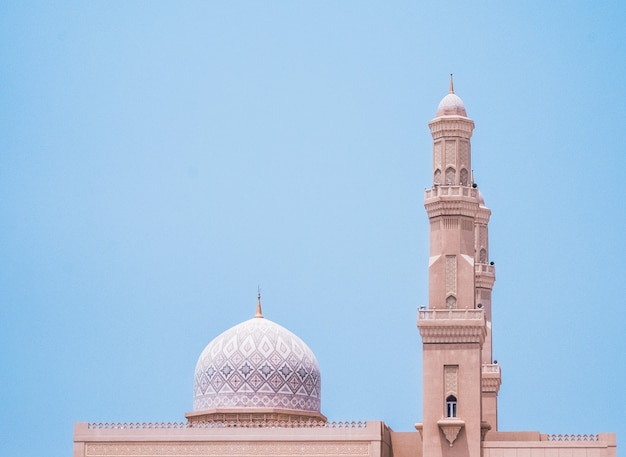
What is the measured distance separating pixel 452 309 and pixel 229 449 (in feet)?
23.7

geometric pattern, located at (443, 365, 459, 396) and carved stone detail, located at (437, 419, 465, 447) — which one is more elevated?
geometric pattern, located at (443, 365, 459, 396)

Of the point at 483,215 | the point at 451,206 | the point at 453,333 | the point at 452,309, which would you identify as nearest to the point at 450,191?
the point at 451,206

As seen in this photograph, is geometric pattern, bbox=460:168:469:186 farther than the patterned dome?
No

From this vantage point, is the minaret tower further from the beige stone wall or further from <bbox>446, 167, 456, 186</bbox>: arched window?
the beige stone wall

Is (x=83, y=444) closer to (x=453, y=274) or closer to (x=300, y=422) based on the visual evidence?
(x=300, y=422)

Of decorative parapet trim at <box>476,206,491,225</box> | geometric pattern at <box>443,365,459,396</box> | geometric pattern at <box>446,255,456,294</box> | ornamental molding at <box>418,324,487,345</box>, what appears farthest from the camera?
decorative parapet trim at <box>476,206,491,225</box>

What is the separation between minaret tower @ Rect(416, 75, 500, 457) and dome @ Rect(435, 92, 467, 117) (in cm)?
2

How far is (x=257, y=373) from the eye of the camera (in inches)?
1981

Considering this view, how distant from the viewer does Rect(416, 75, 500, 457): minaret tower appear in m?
45.1

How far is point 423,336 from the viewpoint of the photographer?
45719mm

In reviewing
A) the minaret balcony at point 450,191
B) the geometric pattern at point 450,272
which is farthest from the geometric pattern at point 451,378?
the minaret balcony at point 450,191

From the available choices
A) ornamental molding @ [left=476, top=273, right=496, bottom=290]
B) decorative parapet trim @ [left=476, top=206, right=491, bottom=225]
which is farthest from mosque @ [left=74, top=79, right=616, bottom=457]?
decorative parapet trim @ [left=476, top=206, right=491, bottom=225]

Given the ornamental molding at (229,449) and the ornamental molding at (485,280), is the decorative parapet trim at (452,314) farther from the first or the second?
the ornamental molding at (485,280)

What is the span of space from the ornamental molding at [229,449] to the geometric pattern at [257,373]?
10.1 ft
